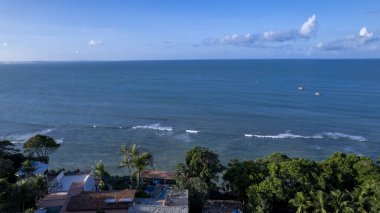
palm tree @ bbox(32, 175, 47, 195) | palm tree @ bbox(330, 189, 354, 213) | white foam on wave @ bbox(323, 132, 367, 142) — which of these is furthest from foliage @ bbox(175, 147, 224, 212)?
white foam on wave @ bbox(323, 132, 367, 142)

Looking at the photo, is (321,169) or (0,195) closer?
(0,195)

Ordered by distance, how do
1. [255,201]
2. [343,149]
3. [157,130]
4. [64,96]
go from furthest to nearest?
1. [64,96]
2. [157,130]
3. [343,149]
4. [255,201]

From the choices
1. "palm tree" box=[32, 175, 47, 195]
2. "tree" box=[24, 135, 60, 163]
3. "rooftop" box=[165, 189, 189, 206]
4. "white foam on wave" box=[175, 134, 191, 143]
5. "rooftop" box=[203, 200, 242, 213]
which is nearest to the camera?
"rooftop" box=[165, 189, 189, 206]

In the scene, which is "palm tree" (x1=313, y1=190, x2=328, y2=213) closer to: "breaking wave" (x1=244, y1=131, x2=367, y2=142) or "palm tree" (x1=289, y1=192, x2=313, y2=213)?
"palm tree" (x1=289, y1=192, x2=313, y2=213)

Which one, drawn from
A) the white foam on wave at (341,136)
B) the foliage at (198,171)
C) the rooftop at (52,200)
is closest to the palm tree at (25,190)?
the rooftop at (52,200)

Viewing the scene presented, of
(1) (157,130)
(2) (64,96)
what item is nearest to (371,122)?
(1) (157,130)

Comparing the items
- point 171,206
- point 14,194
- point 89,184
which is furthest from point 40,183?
point 171,206

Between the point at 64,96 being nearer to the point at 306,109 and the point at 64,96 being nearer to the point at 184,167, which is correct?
the point at 306,109

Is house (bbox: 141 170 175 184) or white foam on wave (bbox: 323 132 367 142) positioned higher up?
house (bbox: 141 170 175 184)

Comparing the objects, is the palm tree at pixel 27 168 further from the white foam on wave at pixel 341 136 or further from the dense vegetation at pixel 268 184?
the white foam on wave at pixel 341 136

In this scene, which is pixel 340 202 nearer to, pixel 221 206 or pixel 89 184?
pixel 221 206
